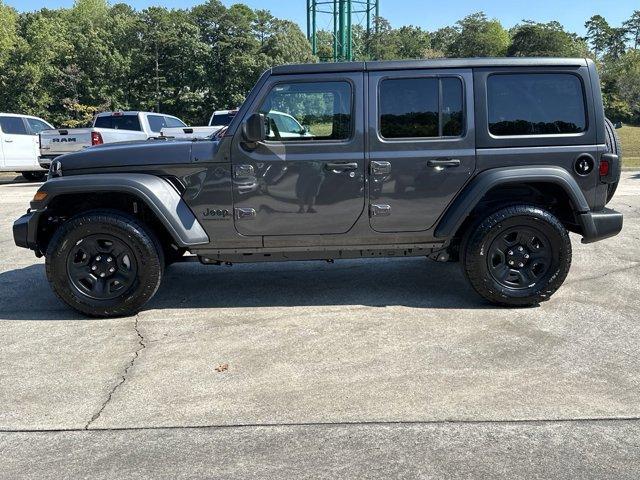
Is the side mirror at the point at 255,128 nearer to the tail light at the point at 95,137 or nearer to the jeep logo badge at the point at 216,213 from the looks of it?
the jeep logo badge at the point at 216,213

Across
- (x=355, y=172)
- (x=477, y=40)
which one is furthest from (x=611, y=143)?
(x=477, y=40)

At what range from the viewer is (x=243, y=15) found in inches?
1607

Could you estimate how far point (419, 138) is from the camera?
5.05m

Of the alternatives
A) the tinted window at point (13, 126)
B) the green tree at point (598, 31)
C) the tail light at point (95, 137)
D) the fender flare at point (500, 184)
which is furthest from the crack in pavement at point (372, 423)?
the green tree at point (598, 31)

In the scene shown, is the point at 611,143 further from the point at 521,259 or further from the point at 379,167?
the point at 379,167

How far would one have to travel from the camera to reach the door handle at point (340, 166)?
4992 mm

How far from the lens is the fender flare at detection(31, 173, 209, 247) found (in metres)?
4.84

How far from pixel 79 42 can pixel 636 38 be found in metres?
102

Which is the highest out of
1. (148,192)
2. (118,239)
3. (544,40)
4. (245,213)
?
(544,40)

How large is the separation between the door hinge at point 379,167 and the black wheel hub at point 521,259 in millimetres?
1156

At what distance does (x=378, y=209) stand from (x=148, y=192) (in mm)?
1869

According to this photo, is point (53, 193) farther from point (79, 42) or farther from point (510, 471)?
point (79, 42)

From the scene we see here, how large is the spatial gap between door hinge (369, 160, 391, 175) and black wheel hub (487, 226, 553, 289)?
1.16 meters

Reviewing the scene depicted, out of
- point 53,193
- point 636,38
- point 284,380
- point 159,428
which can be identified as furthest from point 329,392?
point 636,38
